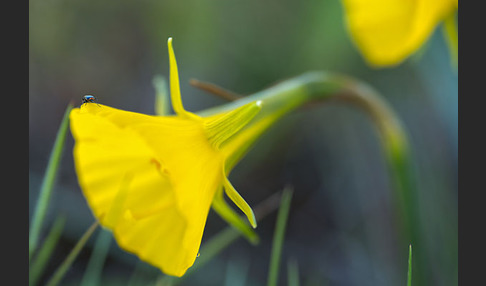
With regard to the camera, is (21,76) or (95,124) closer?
(95,124)

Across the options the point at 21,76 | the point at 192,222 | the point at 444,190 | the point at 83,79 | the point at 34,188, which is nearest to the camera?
the point at 192,222

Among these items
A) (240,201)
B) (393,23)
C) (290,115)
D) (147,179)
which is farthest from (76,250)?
(290,115)

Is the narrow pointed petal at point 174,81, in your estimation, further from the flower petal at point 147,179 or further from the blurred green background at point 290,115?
the blurred green background at point 290,115

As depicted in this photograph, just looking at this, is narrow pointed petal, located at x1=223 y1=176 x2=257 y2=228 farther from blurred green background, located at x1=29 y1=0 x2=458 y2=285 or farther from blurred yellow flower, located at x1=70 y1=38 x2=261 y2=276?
blurred green background, located at x1=29 y1=0 x2=458 y2=285

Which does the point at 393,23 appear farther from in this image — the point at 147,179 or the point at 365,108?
the point at 147,179

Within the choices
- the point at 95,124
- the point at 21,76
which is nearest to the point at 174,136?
the point at 95,124

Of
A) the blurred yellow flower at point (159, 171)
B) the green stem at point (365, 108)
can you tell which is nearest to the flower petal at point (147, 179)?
the blurred yellow flower at point (159, 171)

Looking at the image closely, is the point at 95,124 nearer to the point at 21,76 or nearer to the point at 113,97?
the point at 21,76
